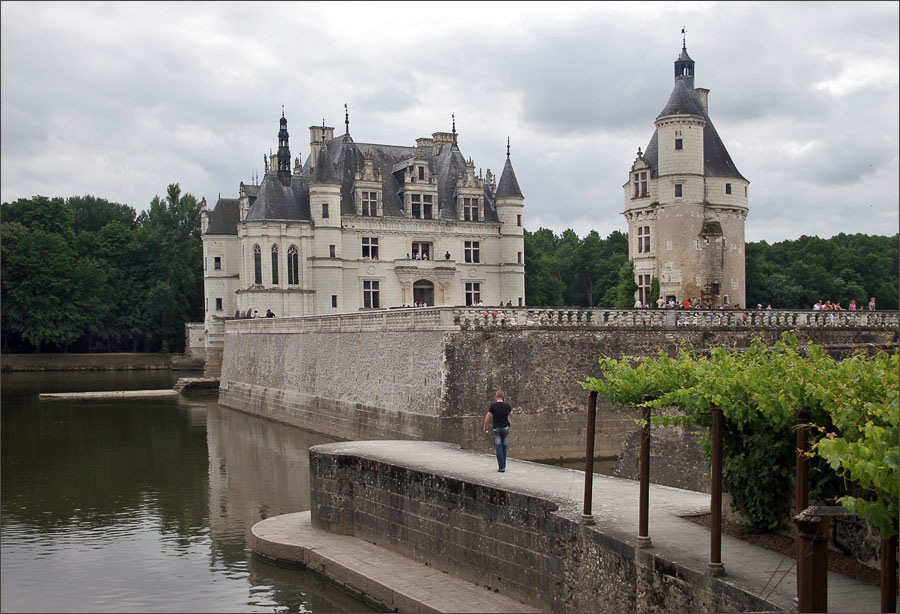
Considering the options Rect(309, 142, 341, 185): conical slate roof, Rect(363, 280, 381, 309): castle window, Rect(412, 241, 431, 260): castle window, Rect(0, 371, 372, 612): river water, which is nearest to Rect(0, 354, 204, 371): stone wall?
Rect(363, 280, 381, 309): castle window

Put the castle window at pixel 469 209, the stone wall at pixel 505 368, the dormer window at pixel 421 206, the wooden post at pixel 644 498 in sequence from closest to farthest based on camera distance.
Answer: the wooden post at pixel 644 498, the stone wall at pixel 505 368, the dormer window at pixel 421 206, the castle window at pixel 469 209

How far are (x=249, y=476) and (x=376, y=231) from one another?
24.6 m

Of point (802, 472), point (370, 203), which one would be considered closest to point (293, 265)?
point (370, 203)

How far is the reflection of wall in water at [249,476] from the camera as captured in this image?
1814 centimetres

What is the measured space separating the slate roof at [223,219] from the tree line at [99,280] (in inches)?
603

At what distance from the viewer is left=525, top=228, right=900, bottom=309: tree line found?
60.1 m

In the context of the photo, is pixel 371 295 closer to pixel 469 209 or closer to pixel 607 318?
pixel 469 209

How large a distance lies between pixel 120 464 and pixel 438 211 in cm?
2582

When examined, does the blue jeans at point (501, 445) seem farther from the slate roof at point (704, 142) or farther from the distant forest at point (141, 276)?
the distant forest at point (141, 276)

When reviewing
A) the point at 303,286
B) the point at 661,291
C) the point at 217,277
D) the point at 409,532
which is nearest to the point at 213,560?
the point at 409,532

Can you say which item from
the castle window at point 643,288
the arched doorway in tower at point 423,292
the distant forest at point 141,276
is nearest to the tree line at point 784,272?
the distant forest at point 141,276

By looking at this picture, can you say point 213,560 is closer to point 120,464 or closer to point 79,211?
point 120,464

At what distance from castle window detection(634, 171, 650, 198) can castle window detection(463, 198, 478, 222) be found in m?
12.4

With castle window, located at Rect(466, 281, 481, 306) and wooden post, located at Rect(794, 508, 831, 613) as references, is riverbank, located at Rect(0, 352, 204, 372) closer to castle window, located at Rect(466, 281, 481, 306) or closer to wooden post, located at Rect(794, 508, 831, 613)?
castle window, located at Rect(466, 281, 481, 306)
